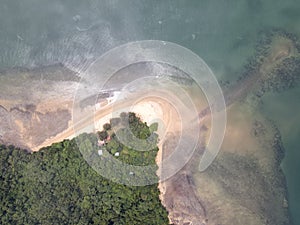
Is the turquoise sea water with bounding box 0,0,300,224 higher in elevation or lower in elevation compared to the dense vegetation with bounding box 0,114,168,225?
higher

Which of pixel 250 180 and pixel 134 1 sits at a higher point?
pixel 134 1

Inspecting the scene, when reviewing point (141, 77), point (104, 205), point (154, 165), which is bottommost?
point (104, 205)

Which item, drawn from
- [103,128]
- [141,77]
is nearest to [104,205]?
[103,128]

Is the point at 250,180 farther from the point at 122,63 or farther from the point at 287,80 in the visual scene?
the point at 122,63

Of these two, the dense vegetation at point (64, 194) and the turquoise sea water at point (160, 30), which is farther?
the turquoise sea water at point (160, 30)

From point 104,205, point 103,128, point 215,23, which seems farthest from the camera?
point 215,23
